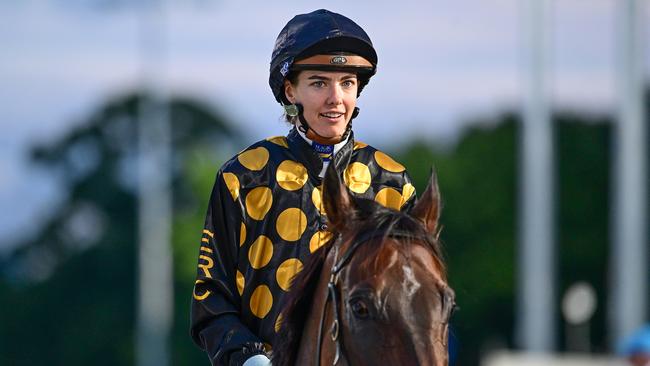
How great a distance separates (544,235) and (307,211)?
850 inches

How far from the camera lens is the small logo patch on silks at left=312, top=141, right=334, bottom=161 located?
23.5 feet

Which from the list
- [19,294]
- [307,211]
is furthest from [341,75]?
[19,294]

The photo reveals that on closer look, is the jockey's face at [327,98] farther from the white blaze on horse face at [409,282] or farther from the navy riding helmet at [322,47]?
the white blaze on horse face at [409,282]

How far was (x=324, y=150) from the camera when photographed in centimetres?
716

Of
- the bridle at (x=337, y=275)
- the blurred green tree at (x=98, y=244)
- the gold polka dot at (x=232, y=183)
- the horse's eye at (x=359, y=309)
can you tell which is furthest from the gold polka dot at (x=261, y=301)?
the blurred green tree at (x=98, y=244)

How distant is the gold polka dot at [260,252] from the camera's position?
6.95 metres

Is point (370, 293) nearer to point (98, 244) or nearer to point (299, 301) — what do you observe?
point (299, 301)

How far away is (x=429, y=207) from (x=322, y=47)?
3.42ft

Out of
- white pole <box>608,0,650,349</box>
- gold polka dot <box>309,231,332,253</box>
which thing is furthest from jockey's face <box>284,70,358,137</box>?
white pole <box>608,0,650,349</box>

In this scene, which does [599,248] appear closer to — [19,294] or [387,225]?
[19,294]

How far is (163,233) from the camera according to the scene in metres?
63.5

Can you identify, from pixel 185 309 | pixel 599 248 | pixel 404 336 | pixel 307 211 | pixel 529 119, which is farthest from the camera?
pixel 185 309

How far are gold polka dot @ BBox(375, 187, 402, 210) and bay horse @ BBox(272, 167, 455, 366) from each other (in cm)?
87

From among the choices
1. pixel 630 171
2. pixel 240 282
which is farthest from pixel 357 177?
pixel 630 171
